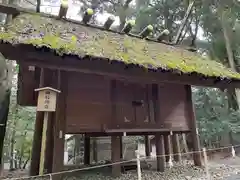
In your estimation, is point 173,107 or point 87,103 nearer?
point 87,103

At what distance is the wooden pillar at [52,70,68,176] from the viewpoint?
506cm

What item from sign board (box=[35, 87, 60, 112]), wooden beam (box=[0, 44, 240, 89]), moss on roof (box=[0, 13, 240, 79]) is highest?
moss on roof (box=[0, 13, 240, 79])

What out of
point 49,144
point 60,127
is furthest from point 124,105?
point 49,144

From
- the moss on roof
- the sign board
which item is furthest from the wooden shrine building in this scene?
the sign board

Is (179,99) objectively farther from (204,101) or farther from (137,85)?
(204,101)

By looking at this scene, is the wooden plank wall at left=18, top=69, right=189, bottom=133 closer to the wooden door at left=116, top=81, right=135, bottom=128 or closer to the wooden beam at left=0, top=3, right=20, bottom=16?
the wooden door at left=116, top=81, right=135, bottom=128

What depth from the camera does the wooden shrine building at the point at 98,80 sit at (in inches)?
185

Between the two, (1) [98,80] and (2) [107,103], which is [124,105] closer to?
(2) [107,103]

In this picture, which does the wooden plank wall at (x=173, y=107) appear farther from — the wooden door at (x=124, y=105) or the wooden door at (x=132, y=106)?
the wooden door at (x=124, y=105)

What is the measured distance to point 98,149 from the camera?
12.9 meters

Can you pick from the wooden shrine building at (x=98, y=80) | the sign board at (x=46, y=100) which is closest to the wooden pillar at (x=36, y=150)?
the wooden shrine building at (x=98, y=80)

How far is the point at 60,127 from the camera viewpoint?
5.26 meters

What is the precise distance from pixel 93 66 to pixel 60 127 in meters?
1.59

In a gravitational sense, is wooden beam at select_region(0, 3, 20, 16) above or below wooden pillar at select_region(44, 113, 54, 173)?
above
